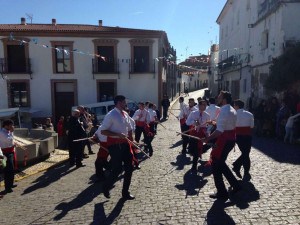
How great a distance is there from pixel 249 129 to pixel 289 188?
4.89ft

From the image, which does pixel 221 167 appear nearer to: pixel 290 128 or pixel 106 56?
pixel 290 128

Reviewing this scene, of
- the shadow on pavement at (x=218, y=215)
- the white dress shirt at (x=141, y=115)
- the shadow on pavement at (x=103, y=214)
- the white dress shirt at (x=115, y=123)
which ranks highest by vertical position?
the white dress shirt at (x=115, y=123)

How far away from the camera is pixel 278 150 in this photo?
32.5 feet

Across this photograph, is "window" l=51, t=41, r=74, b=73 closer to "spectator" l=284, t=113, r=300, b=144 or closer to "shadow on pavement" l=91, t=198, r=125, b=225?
"spectator" l=284, t=113, r=300, b=144

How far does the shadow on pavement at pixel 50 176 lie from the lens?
6.96m

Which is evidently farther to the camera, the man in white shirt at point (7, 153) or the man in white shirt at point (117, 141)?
the man in white shirt at point (7, 153)

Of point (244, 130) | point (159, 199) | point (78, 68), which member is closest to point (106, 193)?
point (159, 199)

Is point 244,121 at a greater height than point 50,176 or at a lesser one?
greater

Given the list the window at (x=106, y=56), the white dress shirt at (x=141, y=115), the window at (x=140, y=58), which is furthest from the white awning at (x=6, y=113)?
the window at (x=140, y=58)

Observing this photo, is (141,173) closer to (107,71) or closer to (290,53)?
(290,53)

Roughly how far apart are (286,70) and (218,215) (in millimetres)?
10202

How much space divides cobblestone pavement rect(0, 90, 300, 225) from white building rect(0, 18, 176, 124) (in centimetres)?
1434

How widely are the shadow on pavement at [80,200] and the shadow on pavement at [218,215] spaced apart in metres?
2.37

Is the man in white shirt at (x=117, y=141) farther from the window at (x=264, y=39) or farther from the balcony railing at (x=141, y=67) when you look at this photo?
the balcony railing at (x=141, y=67)
